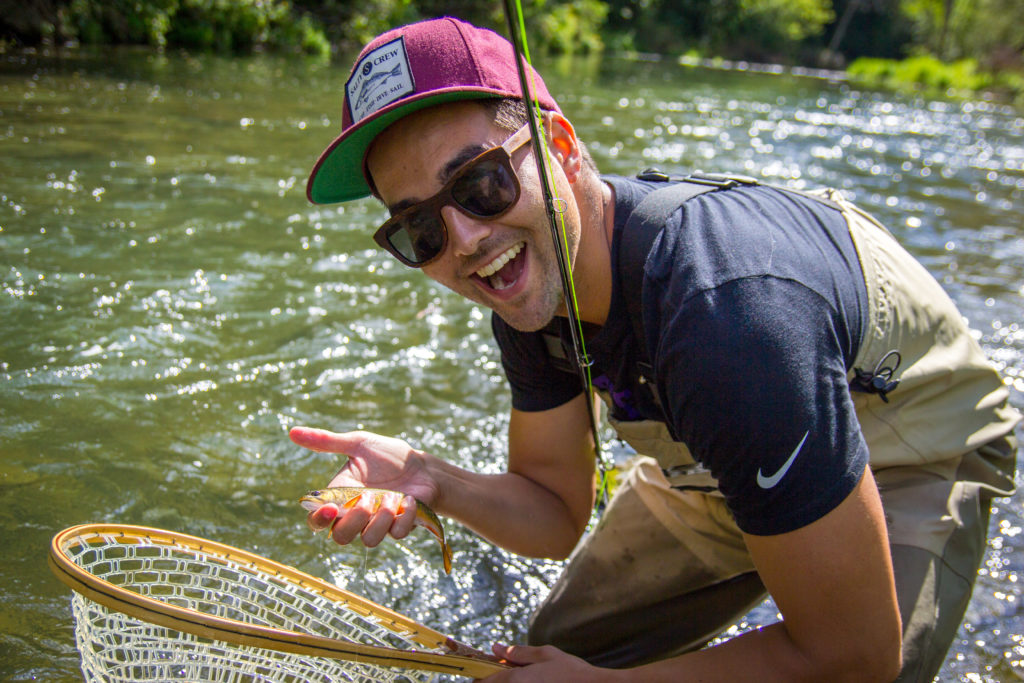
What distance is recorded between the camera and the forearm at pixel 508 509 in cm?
248

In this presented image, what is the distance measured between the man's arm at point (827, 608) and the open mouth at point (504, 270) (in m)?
0.92

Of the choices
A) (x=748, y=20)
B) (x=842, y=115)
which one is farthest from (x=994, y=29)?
(x=842, y=115)

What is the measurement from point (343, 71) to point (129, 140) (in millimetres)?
8850

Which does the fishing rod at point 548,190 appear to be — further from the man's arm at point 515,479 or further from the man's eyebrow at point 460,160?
the man's arm at point 515,479

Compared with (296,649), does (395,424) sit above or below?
below

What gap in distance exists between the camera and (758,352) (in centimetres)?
162

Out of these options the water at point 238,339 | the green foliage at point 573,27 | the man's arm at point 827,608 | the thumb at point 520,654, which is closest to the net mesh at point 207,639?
the thumb at point 520,654

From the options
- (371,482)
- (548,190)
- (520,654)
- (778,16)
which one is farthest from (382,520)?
(778,16)

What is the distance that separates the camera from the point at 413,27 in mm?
2066

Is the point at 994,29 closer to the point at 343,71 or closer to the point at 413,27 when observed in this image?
the point at 343,71

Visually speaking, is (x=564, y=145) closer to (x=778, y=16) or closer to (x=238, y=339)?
(x=238, y=339)

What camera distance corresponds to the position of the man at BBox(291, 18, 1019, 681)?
169 centimetres

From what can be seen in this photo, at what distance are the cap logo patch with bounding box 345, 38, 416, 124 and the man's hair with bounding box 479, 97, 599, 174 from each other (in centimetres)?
21

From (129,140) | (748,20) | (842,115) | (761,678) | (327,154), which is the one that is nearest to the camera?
(761,678)
